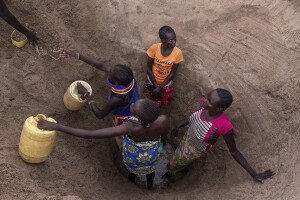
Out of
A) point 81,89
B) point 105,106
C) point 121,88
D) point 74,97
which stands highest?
point 121,88

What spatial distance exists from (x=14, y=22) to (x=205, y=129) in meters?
2.44

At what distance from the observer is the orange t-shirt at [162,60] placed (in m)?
3.00

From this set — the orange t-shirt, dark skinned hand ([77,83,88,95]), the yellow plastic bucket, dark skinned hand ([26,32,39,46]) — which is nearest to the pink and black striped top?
the orange t-shirt

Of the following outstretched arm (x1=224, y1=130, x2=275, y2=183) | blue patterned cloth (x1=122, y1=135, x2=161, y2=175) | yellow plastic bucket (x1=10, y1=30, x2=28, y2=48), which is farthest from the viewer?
yellow plastic bucket (x1=10, y1=30, x2=28, y2=48)

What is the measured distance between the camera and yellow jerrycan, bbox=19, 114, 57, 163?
2.09 metres

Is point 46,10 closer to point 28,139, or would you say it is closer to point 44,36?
point 44,36

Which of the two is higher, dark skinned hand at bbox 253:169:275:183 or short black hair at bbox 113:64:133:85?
short black hair at bbox 113:64:133:85

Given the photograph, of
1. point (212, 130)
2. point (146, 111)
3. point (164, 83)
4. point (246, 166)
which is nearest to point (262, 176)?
point (246, 166)

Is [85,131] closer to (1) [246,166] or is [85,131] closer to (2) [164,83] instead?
(2) [164,83]

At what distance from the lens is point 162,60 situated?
3.01 m

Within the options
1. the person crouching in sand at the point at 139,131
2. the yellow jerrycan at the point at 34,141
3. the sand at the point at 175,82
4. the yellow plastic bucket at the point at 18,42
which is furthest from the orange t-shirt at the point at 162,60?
the yellow plastic bucket at the point at 18,42

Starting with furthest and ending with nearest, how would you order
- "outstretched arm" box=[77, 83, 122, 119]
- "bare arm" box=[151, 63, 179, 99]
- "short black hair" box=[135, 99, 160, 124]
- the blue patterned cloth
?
"bare arm" box=[151, 63, 179, 99] < "outstretched arm" box=[77, 83, 122, 119] < the blue patterned cloth < "short black hair" box=[135, 99, 160, 124]

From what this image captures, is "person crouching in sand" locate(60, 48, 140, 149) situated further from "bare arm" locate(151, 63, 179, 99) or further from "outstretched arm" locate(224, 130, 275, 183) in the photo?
"outstretched arm" locate(224, 130, 275, 183)

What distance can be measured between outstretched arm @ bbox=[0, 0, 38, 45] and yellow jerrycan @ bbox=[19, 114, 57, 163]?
1.42 m
